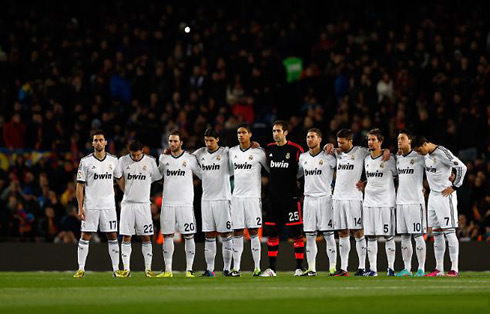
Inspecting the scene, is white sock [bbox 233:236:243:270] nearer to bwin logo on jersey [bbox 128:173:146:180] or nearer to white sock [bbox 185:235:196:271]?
white sock [bbox 185:235:196:271]

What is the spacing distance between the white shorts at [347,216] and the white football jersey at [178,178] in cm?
265

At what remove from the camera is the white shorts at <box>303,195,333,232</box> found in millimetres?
18688

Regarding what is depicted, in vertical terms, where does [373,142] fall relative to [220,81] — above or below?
below

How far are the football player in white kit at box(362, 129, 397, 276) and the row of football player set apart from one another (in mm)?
18

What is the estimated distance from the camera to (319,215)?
1872 cm

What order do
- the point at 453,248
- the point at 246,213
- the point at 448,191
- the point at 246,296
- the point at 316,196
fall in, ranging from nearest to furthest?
the point at 246,296
the point at 448,191
the point at 453,248
the point at 246,213
the point at 316,196

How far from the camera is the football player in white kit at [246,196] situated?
60.6 ft

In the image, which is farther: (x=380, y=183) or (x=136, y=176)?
(x=136, y=176)

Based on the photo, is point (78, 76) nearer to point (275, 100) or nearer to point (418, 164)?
point (275, 100)

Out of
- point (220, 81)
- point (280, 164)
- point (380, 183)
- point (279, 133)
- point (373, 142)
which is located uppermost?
point (220, 81)

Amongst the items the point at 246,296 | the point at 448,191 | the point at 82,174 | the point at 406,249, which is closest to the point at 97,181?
the point at 82,174

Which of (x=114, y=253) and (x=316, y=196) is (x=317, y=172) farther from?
(x=114, y=253)

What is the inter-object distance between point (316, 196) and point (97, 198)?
3.96 metres

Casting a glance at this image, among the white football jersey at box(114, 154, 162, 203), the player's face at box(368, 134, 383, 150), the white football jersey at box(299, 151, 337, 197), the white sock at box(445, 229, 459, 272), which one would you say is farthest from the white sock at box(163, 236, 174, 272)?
the white sock at box(445, 229, 459, 272)
